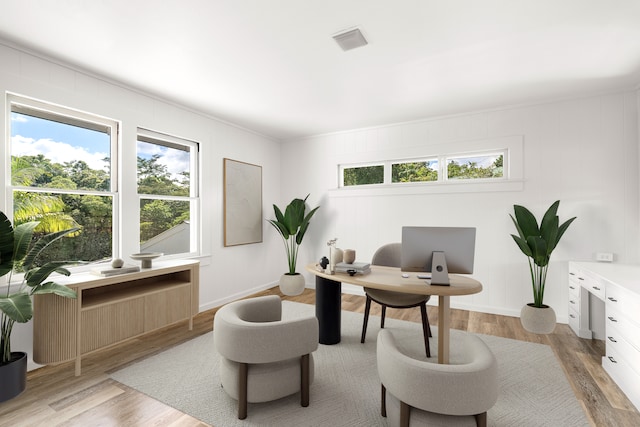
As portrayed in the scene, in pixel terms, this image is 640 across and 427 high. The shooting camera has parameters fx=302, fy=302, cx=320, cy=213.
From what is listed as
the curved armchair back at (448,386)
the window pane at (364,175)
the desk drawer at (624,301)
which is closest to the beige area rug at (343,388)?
the curved armchair back at (448,386)

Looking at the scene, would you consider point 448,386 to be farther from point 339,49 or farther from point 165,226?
point 165,226

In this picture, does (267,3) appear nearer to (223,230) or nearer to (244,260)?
(223,230)

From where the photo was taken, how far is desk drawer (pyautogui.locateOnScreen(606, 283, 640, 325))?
6.62ft

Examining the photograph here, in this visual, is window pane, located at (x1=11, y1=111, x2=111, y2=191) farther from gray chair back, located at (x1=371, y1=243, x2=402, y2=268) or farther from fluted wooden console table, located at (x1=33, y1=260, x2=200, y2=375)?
gray chair back, located at (x1=371, y1=243, x2=402, y2=268)

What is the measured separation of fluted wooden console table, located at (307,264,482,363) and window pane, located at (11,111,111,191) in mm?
2362

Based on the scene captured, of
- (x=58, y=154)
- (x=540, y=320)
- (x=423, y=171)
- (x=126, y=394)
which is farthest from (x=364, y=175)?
(x=126, y=394)

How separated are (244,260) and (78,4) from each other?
3473 mm

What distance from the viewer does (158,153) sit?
366 centimetres

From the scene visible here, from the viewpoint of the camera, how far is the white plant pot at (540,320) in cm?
313

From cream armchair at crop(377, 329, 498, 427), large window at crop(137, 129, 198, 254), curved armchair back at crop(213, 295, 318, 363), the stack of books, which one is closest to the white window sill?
the stack of books

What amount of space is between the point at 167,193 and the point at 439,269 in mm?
3211

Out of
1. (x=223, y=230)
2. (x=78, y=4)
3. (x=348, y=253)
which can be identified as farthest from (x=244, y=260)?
(x=78, y=4)

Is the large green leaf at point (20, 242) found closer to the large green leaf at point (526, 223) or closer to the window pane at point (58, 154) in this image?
the window pane at point (58, 154)

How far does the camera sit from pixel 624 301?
7.14 ft
